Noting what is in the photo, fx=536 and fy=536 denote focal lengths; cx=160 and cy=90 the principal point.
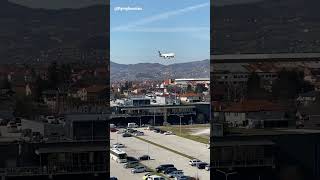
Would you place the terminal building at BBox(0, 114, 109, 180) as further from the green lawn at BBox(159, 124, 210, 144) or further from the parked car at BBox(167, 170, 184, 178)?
the green lawn at BBox(159, 124, 210, 144)

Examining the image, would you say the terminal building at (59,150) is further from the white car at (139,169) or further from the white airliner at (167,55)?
the white airliner at (167,55)

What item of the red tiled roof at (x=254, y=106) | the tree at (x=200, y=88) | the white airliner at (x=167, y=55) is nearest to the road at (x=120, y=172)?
the red tiled roof at (x=254, y=106)

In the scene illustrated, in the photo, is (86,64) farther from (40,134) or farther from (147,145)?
(147,145)

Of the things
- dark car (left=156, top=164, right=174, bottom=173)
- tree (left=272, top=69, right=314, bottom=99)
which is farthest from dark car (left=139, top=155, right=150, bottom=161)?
tree (left=272, top=69, right=314, bottom=99)

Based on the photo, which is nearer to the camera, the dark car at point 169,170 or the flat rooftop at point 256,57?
the flat rooftop at point 256,57

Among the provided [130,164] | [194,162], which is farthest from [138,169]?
[194,162]

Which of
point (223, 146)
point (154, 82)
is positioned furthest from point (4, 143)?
point (154, 82)

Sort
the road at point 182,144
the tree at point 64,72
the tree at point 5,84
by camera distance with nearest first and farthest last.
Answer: the tree at point 5,84 → the tree at point 64,72 → the road at point 182,144
